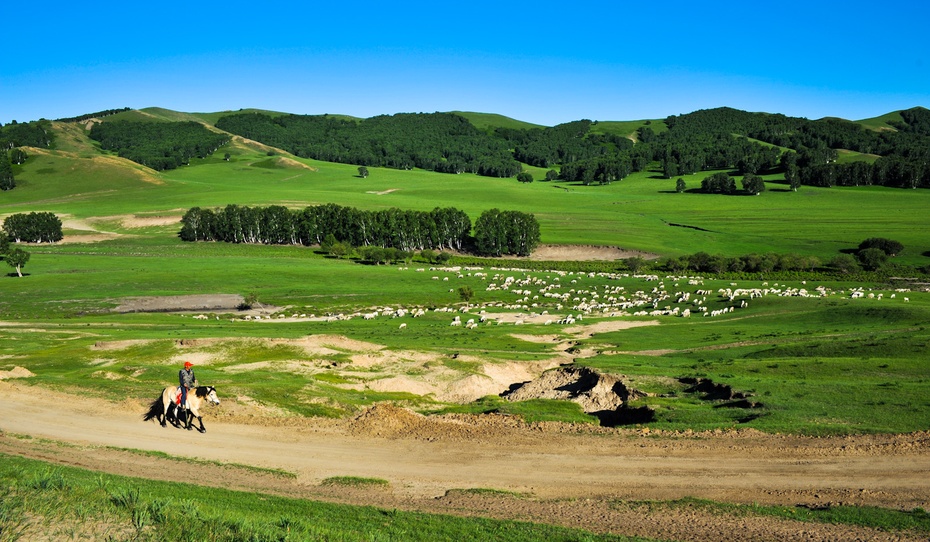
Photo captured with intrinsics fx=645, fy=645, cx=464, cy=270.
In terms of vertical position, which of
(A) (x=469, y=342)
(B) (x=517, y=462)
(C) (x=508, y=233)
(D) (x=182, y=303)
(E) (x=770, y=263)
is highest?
(C) (x=508, y=233)

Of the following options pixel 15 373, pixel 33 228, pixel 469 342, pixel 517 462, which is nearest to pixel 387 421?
pixel 517 462

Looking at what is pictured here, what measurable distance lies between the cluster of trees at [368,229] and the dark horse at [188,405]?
103 meters

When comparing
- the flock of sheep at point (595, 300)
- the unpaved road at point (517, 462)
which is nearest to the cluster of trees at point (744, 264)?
the flock of sheep at point (595, 300)

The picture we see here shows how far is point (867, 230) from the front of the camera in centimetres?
14712

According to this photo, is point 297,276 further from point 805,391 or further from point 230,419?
point 805,391

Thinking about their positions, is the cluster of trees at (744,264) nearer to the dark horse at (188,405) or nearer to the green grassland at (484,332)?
the green grassland at (484,332)

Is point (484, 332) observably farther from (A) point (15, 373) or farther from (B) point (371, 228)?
(B) point (371, 228)

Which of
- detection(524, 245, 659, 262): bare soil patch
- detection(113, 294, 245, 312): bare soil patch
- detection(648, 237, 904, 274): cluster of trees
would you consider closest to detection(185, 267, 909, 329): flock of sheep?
detection(113, 294, 245, 312): bare soil patch

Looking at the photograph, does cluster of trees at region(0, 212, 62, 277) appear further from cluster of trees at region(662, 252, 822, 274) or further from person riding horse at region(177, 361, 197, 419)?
person riding horse at region(177, 361, 197, 419)

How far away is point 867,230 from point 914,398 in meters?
137

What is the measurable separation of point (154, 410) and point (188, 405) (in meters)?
3.45

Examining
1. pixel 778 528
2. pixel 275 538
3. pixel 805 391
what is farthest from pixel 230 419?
pixel 805 391

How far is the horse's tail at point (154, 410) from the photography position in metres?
30.6

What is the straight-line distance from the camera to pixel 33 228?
159 m
